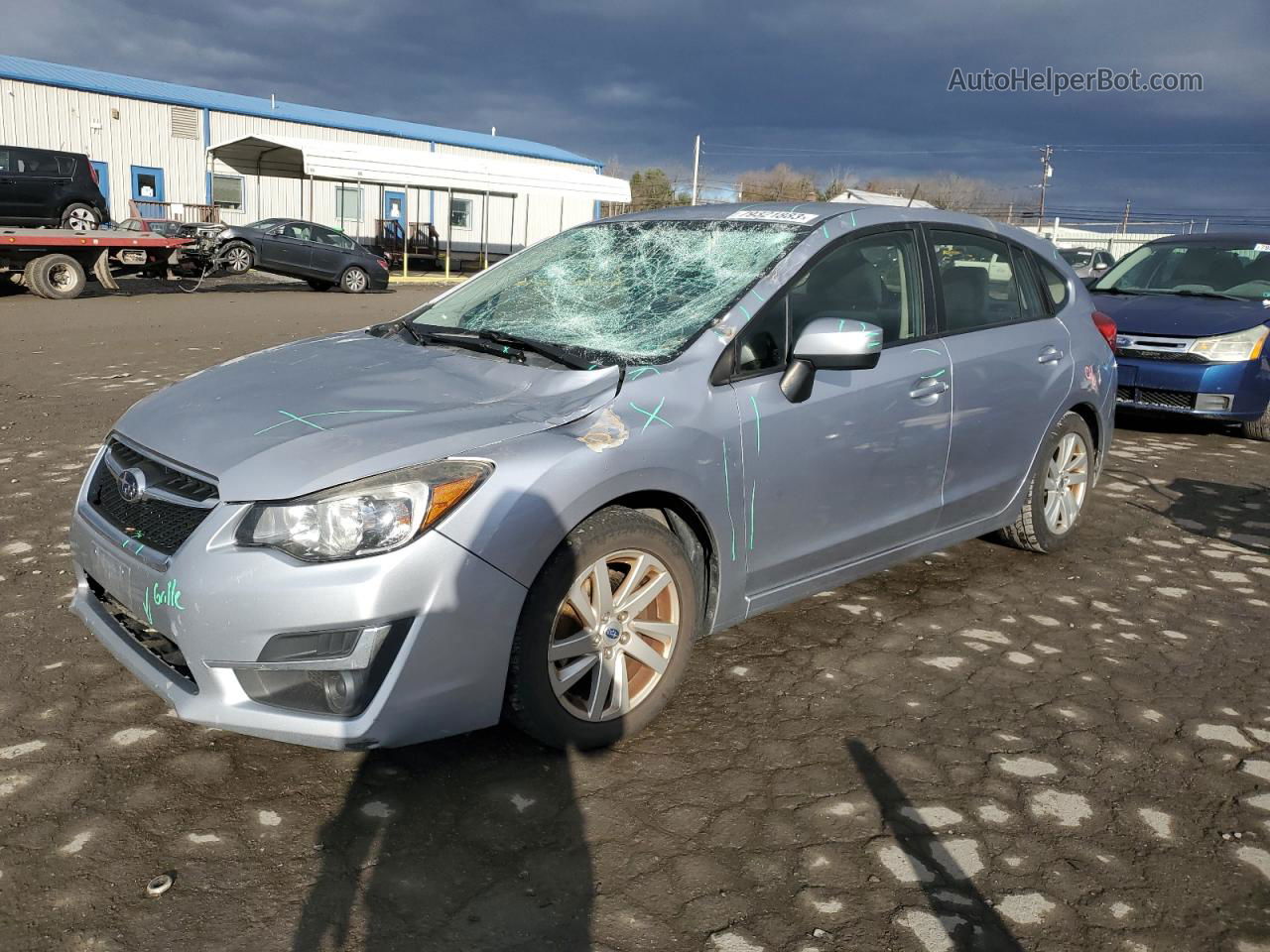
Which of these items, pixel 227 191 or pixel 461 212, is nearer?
pixel 227 191

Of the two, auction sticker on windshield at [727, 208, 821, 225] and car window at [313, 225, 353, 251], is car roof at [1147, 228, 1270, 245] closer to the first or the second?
auction sticker on windshield at [727, 208, 821, 225]

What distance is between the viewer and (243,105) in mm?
35094

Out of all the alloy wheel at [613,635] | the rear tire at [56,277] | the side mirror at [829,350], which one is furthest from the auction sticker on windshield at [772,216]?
the rear tire at [56,277]

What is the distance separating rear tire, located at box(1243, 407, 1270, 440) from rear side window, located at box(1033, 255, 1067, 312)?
176 inches

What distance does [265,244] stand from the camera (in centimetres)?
2219

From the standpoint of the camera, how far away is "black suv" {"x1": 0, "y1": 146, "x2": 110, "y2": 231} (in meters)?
19.1

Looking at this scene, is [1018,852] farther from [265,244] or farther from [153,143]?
[153,143]

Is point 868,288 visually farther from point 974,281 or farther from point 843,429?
point 974,281

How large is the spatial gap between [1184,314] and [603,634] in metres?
7.23

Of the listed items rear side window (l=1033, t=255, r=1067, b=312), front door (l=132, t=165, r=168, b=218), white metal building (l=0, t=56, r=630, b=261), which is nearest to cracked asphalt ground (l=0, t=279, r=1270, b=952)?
rear side window (l=1033, t=255, r=1067, b=312)

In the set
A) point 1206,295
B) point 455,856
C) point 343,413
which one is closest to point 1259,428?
point 1206,295

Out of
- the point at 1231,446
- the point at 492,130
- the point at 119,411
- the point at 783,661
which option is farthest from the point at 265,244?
the point at 492,130

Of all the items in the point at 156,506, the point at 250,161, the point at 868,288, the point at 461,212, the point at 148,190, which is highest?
the point at 250,161

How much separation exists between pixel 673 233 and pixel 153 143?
32.6 m
